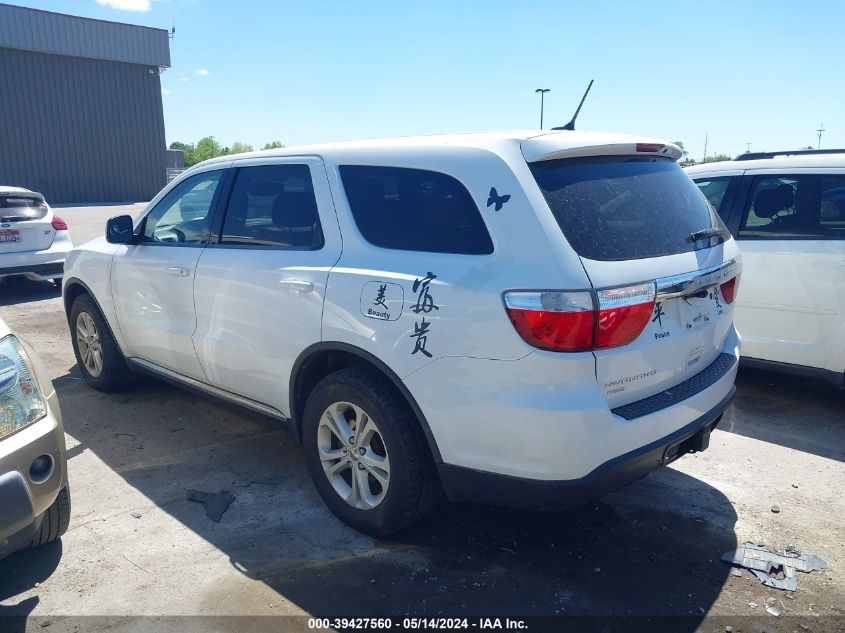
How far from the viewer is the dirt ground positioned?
9.27ft

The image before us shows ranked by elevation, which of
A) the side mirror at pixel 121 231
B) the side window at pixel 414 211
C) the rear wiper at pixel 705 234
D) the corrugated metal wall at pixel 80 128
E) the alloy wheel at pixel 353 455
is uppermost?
the corrugated metal wall at pixel 80 128

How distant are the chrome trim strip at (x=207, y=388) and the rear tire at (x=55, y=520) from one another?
3.49 ft

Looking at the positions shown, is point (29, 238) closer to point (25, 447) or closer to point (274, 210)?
point (274, 210)

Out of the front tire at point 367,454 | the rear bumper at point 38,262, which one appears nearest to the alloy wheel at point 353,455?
the front tire at point 367,454

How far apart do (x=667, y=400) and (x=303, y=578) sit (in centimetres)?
177

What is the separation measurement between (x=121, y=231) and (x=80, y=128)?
102ft

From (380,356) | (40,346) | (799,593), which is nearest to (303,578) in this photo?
(380,356)

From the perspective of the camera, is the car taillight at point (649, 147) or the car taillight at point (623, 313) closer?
the car taillight at point (623, 313)

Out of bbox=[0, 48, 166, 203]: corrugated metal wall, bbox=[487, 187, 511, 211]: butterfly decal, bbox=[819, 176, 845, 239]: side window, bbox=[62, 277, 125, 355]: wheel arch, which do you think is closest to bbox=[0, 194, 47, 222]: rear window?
bbox=[62, 277, 125, 355]: wheel arch

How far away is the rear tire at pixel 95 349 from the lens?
5141mm

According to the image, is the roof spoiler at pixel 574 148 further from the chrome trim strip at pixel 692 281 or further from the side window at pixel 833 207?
the side window at pixel 833 207

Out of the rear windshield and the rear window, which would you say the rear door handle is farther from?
the rear window

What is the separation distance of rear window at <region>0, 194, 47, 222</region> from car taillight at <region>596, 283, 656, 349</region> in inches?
345

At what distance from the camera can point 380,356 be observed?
2.99 meters
